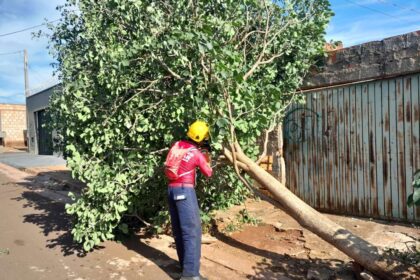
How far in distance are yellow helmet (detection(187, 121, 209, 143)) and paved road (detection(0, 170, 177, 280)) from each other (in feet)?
5.38

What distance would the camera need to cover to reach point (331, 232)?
439 centimetres

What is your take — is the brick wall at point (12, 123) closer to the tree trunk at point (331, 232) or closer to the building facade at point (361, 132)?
the building facade at point (361, 132)

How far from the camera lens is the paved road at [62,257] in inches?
189

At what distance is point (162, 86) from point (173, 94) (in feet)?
1.45

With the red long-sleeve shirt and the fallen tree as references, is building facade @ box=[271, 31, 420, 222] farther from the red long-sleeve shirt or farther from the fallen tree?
the red long-sleeve shirt

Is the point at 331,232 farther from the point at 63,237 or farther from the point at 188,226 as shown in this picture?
the point at 63,237

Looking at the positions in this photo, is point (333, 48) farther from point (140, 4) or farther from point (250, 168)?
point (140, 4)

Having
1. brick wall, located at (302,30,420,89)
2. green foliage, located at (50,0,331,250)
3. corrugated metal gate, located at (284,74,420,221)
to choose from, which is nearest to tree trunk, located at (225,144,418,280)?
green foliage, located at (50,0,331,250)

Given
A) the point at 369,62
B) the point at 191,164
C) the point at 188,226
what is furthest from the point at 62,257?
the point at 369,62

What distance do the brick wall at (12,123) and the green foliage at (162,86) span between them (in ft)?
95.6

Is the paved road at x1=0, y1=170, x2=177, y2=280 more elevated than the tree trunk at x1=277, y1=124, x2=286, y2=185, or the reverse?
the tree trunk at x1=277, y1=124, x2=286, y2=185

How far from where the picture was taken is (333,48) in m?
6.98

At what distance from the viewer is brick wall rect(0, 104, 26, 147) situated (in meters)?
32.1

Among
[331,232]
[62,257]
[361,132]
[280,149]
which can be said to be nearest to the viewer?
[331,232]
